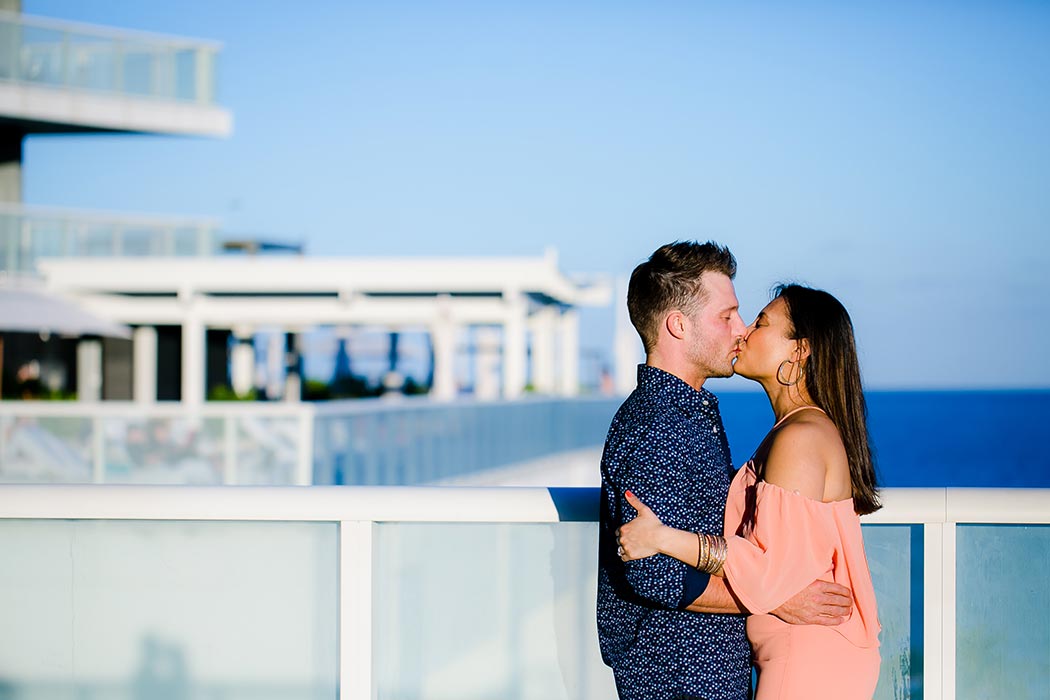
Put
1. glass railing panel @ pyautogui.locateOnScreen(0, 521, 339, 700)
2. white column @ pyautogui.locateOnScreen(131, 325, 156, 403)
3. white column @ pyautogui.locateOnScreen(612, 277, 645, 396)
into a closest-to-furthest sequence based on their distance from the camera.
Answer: glass railing panel @ pyautogui.locateOnScreen(0, 521, 339, 700) < white column @ pyautogui.locateOnScreen(131, 325, 156, 403) < white column @ pyautogui.locateOnScreen(612, 277, 645, 396)

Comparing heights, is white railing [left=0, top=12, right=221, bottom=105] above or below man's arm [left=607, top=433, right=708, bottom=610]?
above

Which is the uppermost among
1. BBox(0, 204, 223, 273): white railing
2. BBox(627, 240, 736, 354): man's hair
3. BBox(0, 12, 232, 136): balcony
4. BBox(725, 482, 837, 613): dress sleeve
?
BBox(0, 12, 232, 136): balcony

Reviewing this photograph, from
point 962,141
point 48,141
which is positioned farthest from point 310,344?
point 962,141

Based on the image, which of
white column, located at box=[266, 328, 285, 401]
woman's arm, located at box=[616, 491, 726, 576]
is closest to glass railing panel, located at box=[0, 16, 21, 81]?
white column, located at box=[266, 328, 285, 401]

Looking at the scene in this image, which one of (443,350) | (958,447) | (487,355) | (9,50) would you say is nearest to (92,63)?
(9,50)

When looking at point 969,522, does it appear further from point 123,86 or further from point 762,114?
point 762,114

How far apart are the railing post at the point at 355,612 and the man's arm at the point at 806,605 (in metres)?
1.07

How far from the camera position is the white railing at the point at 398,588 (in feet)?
11.4

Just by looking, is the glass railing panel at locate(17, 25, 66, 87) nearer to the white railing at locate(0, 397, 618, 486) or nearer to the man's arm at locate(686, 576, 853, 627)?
the white railing at locate(0, 397, 618, 486)

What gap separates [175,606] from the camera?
3.62m

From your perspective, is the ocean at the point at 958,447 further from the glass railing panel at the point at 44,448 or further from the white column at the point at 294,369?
the glass railing panel at the point at 44,448

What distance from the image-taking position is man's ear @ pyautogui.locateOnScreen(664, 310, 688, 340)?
9.41 feet

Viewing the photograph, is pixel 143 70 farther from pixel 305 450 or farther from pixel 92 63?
pixel 305 450

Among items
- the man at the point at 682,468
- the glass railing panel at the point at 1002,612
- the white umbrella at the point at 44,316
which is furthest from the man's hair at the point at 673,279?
the white umbrella at the point at 44,316
